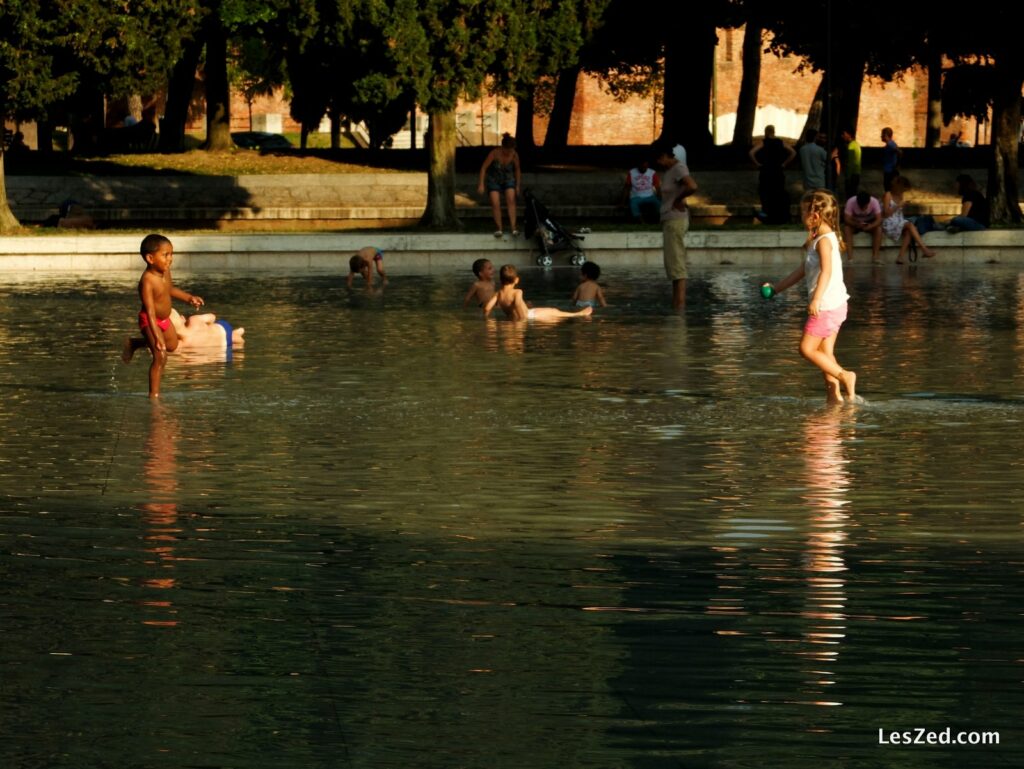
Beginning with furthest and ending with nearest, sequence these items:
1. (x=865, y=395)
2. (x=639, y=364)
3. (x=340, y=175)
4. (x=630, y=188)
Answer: (x=340, y=175) < (x=630, y=188) < (x=639, y=364) < (x=865, y=395)

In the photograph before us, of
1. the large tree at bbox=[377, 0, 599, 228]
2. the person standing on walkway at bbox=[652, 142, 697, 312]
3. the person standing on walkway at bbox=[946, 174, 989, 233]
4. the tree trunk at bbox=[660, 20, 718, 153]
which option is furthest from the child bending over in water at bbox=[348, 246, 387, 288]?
the tree trunk at bbox=[660, 20, 718, 153]

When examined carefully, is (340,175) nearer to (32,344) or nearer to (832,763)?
(32,344)

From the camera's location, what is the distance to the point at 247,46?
224 feet

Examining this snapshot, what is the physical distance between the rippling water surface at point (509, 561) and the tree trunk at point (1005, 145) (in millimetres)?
20499

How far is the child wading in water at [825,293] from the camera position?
13.0 metres

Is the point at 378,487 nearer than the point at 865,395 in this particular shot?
Yes

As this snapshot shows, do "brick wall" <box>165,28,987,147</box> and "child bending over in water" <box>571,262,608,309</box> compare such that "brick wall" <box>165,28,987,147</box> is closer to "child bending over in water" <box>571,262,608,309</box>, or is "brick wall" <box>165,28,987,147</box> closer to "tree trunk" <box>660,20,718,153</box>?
"tree trunk" <box>660,20,718,153</box>

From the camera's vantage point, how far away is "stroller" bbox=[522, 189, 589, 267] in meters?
29.5

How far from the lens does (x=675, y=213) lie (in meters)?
20.5

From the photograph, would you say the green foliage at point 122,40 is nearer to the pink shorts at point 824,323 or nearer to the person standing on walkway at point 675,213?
the person standing on walkway at point 675,213

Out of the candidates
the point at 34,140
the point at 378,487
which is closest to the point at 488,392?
the point at 378,487

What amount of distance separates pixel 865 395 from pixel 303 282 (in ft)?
44.1

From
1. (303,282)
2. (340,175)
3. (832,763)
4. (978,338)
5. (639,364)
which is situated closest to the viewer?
(832,763)

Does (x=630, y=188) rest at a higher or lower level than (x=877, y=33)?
lower
